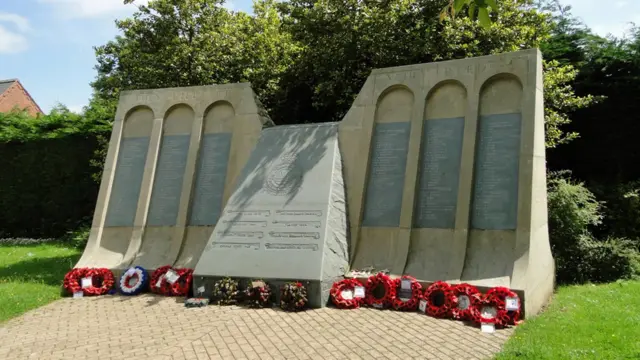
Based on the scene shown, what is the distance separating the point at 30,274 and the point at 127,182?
2941 millimetres

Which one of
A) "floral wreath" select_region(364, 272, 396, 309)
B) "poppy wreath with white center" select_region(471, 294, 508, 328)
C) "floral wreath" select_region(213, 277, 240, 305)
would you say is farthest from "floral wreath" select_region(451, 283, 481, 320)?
"floral wreath" select_region(213, 277, 240, 305)

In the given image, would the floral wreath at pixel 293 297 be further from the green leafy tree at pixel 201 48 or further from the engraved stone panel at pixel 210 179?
the green leafy tree at pixel 201 48

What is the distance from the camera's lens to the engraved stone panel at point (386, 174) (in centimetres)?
944

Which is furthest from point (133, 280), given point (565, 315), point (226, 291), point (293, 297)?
point (565, 315)

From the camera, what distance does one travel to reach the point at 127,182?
11602 millimetres

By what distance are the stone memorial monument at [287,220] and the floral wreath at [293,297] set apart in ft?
0.60

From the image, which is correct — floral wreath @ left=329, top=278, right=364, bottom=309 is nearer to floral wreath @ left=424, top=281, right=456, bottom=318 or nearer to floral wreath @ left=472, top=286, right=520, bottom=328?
floral wreath @ left=424, top=281, right=456, bottom=318

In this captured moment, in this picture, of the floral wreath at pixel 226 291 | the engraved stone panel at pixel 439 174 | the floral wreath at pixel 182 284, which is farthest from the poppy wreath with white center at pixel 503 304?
the floral wreath at pixel 182 284

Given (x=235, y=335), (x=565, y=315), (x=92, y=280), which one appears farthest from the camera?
(x=92, y=280)

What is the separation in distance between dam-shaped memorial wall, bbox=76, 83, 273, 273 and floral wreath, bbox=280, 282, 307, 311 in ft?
10.3

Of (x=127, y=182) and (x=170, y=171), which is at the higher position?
(x=170, y=171)

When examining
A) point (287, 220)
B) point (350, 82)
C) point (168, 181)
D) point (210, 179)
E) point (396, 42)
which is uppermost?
point (396, 42)

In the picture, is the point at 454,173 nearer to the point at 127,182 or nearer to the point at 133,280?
the point at 133,280

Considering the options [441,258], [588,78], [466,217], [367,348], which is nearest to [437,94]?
[466,217]
